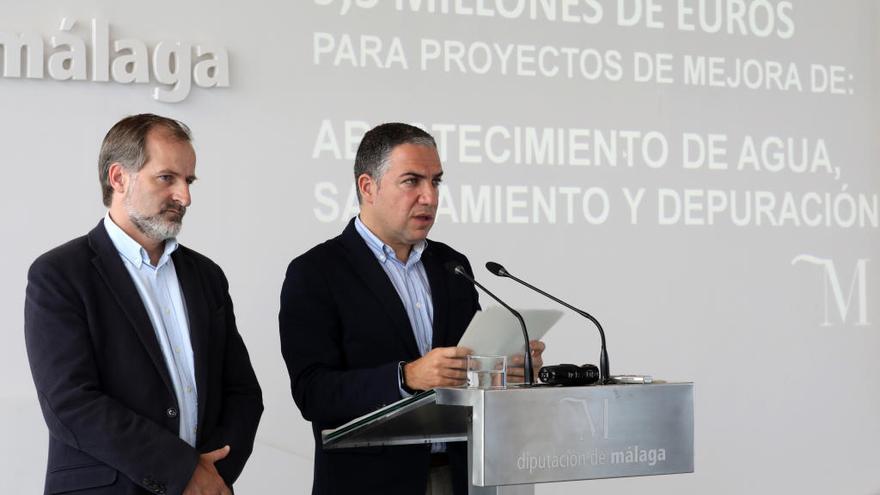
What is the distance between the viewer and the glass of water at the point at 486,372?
2.20m

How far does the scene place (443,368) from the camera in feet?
7.53

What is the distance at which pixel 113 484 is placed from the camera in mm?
2285

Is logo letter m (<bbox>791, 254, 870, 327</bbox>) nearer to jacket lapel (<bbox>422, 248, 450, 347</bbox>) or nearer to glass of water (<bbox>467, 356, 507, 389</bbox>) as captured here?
jacket lapel (<bbox>422, 248, 450, 347</bbox>)

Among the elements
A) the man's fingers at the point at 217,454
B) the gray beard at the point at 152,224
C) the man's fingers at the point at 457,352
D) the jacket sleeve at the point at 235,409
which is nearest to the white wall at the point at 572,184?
the jacket sleeve at the point at 235,409

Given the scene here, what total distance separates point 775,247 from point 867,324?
65 centimetres

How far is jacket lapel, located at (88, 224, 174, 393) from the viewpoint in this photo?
2.36m

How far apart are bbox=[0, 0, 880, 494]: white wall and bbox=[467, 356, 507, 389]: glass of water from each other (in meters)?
2.26

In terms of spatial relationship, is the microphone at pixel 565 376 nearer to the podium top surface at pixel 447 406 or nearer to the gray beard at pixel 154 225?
the podium top surface at pixel 447 406

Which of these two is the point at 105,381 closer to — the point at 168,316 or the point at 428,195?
the point at 168,316

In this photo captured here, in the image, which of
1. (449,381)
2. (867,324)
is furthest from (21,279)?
(867,324)

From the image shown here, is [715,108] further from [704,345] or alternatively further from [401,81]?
[401,81]

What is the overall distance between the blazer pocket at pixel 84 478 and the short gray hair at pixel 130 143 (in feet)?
2.01

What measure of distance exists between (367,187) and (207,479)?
894 millimetres

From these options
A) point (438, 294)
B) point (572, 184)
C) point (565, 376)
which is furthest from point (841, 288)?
point (565, 376)
